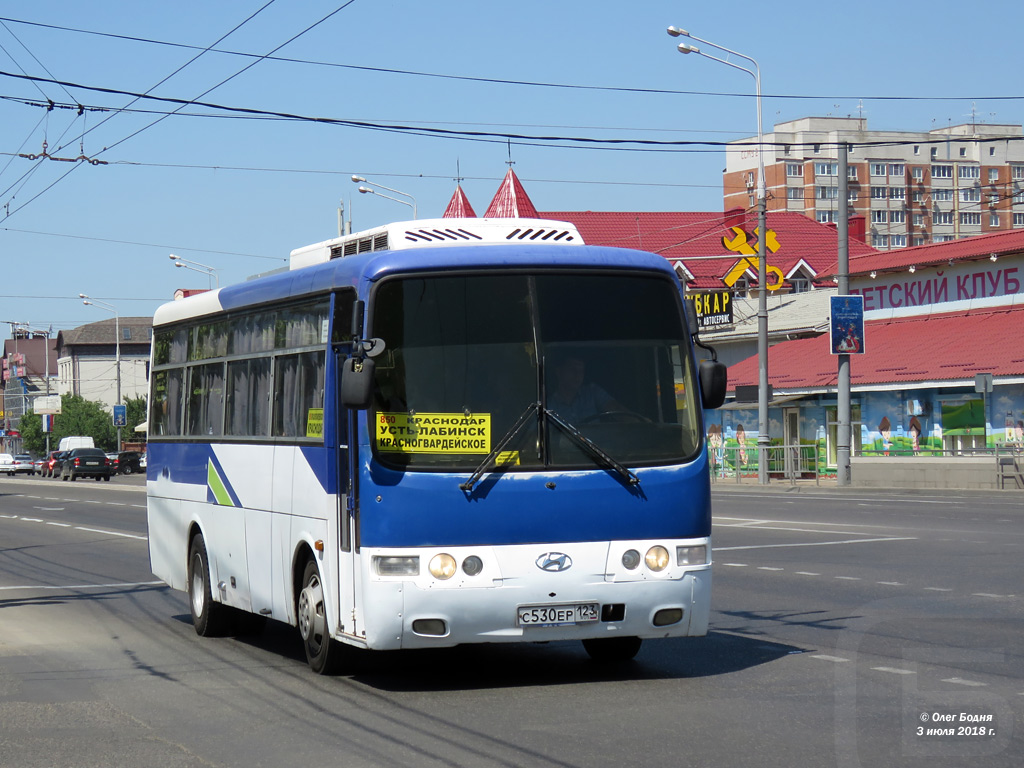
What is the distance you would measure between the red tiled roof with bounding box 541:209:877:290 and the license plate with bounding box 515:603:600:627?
177ft

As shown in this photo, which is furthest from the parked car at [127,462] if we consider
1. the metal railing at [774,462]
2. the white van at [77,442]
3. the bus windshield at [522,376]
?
the bus windshield at [522,376]

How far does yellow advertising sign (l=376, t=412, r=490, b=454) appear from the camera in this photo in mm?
8891

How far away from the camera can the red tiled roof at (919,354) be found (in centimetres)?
3959

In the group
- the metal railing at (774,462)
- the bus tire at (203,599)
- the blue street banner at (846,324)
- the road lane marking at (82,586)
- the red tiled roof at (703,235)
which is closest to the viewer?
the bus tire at (203,599)

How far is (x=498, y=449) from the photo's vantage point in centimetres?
888

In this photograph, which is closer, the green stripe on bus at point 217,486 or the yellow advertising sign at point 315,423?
the yellow advertising sign at point 315,423

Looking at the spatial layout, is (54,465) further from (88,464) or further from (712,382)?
(712,382)

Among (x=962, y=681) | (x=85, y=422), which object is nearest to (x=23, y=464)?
(x=85, y=422)

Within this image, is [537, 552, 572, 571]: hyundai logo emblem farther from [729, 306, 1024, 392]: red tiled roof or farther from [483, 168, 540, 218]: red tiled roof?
[483, 168, 540, 218]: red tiled roof

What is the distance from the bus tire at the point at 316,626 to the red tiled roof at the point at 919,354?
31.0 m

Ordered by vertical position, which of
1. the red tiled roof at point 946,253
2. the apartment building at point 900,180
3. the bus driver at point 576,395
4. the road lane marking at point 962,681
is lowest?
the road lane marking at point 962,681

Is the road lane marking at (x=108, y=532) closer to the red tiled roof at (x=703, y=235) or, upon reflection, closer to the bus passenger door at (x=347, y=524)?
the bus passenger door at (x=347, y=524)

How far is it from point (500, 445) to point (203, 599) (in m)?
4.31

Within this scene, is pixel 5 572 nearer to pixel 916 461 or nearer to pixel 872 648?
pixel 872 648
